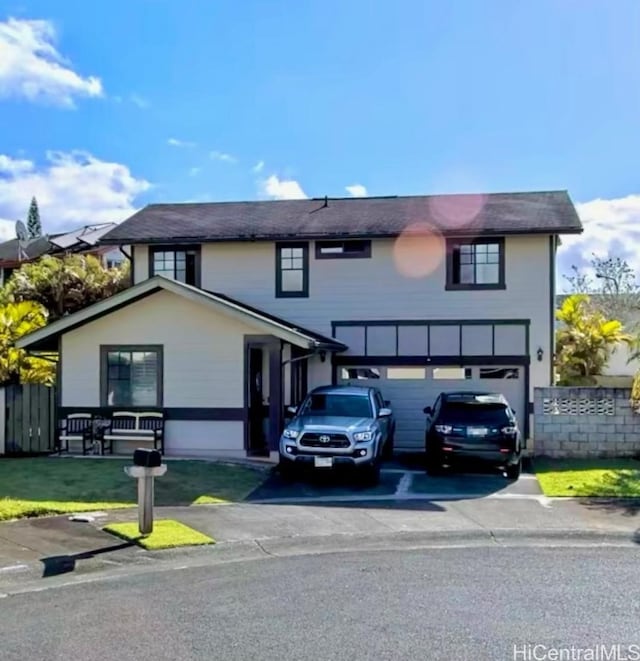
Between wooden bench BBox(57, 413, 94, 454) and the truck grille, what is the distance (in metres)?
6.07

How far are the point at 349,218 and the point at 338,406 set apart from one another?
7.68 meters

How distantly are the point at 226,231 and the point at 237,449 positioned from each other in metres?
6.79

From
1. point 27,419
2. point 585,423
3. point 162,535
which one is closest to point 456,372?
point 585,423

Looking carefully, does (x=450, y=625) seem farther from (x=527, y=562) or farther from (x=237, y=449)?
(x=237, y=449)

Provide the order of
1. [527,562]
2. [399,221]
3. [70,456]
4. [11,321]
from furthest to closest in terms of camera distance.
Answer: [399,221], [11,321], [70,456], [527,562]

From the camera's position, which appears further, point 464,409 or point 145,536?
point 464,409

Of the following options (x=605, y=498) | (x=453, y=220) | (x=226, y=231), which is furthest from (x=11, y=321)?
(x=605, y=498)

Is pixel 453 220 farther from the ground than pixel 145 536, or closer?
farther from the ground

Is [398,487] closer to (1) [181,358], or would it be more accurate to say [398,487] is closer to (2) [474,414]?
(2) [474,414]

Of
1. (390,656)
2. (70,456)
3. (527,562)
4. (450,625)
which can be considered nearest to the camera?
(390,656)

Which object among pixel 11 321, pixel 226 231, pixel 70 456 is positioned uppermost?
pixel 226 231

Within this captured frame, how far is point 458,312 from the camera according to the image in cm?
1970

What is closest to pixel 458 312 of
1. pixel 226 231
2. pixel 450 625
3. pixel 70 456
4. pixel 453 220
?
pixel 453 220

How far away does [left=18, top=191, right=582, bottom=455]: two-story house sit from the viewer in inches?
676
